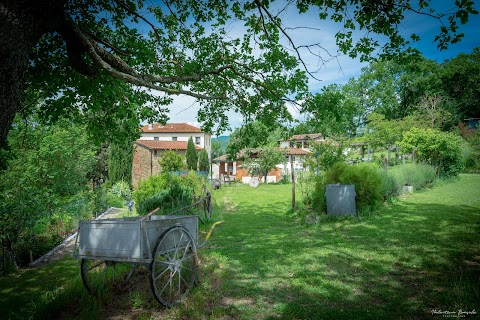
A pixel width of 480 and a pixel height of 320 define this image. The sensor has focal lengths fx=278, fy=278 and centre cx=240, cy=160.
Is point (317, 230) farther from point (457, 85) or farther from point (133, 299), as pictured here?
point (457, 85)

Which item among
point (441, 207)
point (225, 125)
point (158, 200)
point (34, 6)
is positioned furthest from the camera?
point (441, 207)

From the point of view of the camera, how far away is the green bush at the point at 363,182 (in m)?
10.2

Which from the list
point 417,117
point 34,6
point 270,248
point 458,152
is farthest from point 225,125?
point 417,117

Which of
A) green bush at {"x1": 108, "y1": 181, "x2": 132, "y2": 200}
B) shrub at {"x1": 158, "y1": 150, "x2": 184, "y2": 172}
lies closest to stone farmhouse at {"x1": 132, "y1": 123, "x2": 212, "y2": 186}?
green bush at {"x1": 108, "y1": 181, "x2": 132, "y2": 200}

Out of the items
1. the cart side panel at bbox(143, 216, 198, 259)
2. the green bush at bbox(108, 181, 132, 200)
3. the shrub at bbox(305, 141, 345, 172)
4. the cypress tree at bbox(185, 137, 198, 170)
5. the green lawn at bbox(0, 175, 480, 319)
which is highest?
the cypress tree at bbox(185, 137, 198, 170)

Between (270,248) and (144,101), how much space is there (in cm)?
482

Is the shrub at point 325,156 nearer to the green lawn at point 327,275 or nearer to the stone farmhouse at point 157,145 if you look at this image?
the green lawn at point 327,275

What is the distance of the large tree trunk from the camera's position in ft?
7.56

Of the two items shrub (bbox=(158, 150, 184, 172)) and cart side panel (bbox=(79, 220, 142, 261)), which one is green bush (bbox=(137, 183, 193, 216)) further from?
shrub (bbox=(158, 150, 184, 172))

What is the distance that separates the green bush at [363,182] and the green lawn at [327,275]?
1.23 metres

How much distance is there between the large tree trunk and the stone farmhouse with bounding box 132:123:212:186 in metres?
21.7

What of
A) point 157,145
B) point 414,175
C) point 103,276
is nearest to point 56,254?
point 103,276

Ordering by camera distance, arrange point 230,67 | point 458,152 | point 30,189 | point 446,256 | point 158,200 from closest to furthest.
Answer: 1. point 446,256
2. point 230,67
3. point 30,189
4. point 158,200
5. point 458,152

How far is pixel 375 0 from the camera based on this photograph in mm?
4340
